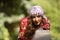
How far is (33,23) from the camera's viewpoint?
1662 mm

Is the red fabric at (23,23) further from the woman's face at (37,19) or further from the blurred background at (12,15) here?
the blurred background at (12,15)

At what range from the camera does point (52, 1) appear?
3.90 metres

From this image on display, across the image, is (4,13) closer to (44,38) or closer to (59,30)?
(59,30)

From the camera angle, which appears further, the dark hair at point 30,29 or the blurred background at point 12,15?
the blurred background at point 12,15

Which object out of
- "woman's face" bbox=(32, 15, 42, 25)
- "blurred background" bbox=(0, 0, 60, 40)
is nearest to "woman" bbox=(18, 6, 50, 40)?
"woman's face" bbox=(32, 15, 42, 25)

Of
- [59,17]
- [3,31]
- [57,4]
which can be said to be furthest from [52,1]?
[3,31]

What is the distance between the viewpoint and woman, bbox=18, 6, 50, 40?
1644 mm

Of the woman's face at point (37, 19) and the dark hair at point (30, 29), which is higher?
the woman's face at point (37, 19)

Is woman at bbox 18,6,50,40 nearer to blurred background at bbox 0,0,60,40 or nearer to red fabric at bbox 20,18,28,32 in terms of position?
red fabric at bbox 20,18,28,32

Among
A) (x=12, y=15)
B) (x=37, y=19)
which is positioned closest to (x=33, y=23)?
(x=37, y=19)

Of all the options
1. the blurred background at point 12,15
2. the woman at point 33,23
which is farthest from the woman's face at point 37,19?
the blurred background at point 12,15

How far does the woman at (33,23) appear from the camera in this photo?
164 centimetres

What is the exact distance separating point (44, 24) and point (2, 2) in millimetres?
1693

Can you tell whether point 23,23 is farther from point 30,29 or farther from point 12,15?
point 12,15
